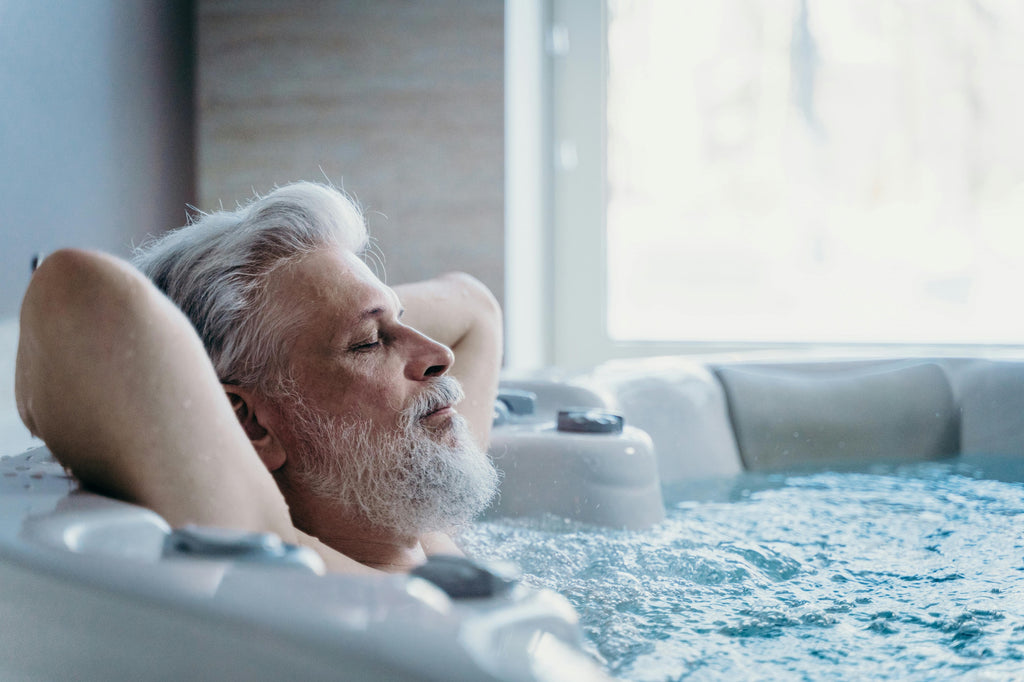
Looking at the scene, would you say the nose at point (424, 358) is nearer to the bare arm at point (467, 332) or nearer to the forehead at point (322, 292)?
the forehead at point (322, 292)

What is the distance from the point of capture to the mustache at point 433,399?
0.99m

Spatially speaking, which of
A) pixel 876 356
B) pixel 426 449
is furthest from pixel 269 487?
pixel 876 356

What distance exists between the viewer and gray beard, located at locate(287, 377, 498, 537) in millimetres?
981

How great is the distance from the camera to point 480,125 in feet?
9.53

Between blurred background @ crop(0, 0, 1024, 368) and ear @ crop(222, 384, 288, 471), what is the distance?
5.48 ft

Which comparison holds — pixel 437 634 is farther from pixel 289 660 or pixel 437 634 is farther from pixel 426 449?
pixel 426 449

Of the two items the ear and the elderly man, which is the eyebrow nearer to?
the elderly man

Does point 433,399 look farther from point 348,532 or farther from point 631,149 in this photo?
point 631,149

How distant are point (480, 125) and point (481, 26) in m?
0.29

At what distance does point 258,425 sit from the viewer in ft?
3.23

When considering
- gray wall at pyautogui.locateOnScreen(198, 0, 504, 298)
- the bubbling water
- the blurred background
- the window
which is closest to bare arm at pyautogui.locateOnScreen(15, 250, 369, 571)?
the bubbling water

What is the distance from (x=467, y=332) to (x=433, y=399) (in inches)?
14.8

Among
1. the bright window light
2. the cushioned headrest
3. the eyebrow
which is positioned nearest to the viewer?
Result: the eyebrow

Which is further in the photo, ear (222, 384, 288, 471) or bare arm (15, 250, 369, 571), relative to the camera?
ear (222, 384, 288, 471)
